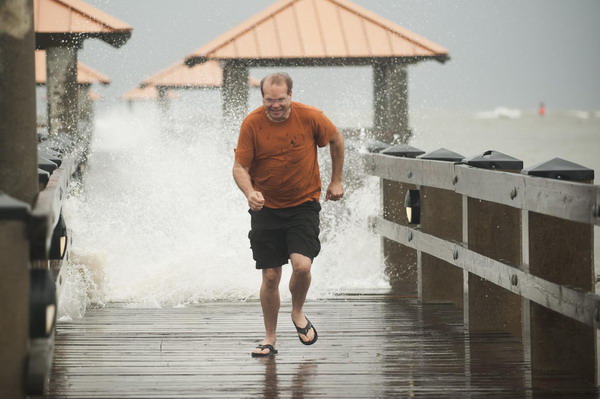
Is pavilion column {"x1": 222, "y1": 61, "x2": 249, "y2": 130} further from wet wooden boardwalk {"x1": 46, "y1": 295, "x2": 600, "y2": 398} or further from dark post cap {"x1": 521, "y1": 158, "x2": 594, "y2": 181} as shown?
dark post cap {"x1": 521, "y1": 158, "x2": 594, "y2": 181}

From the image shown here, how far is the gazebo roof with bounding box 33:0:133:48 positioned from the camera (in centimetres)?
1559

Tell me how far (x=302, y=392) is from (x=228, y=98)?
14.5m

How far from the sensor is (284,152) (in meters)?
6.45

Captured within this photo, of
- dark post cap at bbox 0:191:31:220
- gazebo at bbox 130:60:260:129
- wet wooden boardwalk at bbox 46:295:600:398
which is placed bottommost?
wet wooden boardwalk at bbox 46:295:600:398

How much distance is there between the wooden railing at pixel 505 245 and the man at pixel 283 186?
0.93 metres

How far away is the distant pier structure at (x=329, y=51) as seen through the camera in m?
19.3

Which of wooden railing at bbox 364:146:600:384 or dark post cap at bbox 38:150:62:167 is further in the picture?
dark post cap at bbox 38:150:62:167

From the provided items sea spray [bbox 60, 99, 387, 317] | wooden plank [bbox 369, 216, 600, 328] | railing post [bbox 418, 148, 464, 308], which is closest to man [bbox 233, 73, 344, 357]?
wooden plank [bbox 369, 216, 600, 328]

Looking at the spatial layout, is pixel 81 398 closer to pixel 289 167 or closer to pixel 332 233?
pixel 289 167

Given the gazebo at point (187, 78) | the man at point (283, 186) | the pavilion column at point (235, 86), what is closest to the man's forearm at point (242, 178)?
the man at point (283, 186)

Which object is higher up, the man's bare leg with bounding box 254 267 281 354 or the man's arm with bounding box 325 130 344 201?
the man's arm with bounding box 325 130 344 201

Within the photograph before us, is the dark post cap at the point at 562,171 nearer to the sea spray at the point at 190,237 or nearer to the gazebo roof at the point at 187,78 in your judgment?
the sea spray at the point at 190,237

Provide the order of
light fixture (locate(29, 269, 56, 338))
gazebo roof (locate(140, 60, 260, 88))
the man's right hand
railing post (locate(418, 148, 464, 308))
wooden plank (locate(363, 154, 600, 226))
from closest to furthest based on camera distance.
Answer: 1. light fixture (locate(29, 269, 56, 338))
2. wooden plank (locate(363, 154, 600, 226))
3. the man's right hand
4. railing post (locate(418, 148, 464, 308))
5. gazebo roof (locate(140, 60, 260, 88))

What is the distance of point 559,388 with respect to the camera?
540 cm
